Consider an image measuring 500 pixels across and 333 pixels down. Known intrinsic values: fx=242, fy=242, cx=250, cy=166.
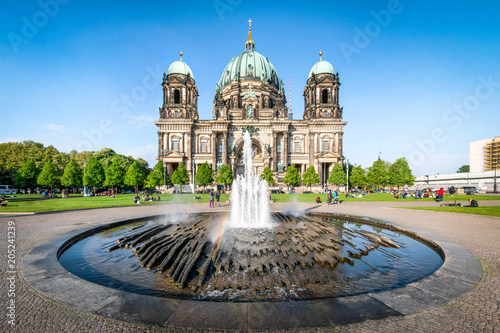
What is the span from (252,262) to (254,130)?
58897mm

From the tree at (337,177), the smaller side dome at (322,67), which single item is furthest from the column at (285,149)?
the smaller side dome at (322,67)

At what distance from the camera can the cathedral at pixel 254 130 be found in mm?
63047

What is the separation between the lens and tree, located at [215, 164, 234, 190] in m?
56.2

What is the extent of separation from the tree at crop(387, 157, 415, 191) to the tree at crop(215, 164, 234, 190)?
137ft

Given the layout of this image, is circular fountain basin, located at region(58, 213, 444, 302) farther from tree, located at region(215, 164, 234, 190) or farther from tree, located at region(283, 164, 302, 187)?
tree, located at region(283, 164, 302, 187)

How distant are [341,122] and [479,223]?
53.7 metres

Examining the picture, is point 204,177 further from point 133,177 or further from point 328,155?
point 328,155

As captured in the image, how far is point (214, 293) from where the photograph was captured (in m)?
5.37

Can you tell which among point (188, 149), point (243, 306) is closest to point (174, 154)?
point (188, 149)

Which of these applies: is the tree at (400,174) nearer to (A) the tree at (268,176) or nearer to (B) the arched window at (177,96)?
(A) the tree at (268,176)

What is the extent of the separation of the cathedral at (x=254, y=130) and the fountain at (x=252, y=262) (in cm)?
5040

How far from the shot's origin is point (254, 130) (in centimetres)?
6494

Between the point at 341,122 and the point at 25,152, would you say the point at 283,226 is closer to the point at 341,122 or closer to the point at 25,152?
the point at 341,122

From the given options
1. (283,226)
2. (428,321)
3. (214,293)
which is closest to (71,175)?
(283,226)
